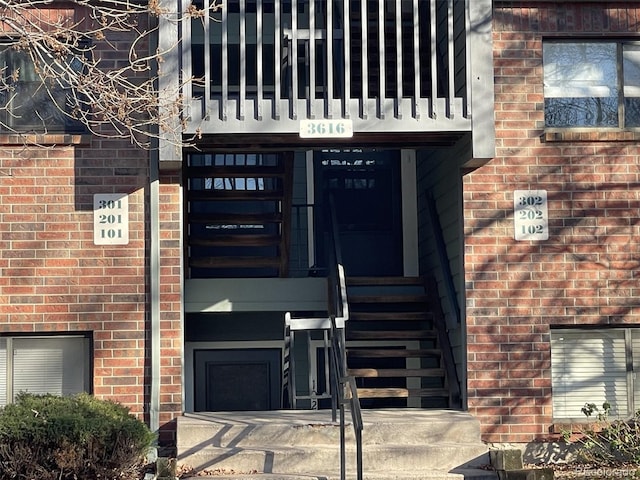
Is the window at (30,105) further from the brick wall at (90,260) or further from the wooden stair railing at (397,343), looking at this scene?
the wooden stair railing at (397,343)

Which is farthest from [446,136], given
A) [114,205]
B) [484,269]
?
[114,205]

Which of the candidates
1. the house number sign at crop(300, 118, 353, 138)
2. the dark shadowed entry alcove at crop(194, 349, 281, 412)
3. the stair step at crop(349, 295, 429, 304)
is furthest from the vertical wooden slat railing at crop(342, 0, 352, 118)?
the dark shadowed entry alcove at crop(194, 349, 281, 412)

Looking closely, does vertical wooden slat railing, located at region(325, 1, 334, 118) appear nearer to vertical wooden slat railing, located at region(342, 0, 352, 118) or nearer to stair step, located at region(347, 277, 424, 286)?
vertical wooden slat railing, located at region(342, 0, 352, 118)

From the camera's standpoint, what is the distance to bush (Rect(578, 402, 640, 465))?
10.3 m

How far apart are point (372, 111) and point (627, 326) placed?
3.31 m

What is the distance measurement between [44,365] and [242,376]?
390 centimetres

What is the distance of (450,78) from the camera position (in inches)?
423

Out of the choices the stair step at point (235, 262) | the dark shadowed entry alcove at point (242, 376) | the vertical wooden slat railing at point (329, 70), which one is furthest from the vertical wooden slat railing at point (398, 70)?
the dark shadowed entry alcove at point (242, 376)

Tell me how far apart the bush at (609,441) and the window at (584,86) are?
9.41 feet

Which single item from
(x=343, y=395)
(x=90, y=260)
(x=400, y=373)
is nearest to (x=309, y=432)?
(x=343, y=395)

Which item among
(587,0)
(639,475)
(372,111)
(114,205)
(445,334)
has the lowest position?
(639,475)

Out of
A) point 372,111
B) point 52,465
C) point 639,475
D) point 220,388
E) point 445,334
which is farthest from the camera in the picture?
point 220,388

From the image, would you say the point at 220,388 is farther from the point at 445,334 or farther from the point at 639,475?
the point at 639,475

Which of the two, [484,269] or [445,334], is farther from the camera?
[445,334]
